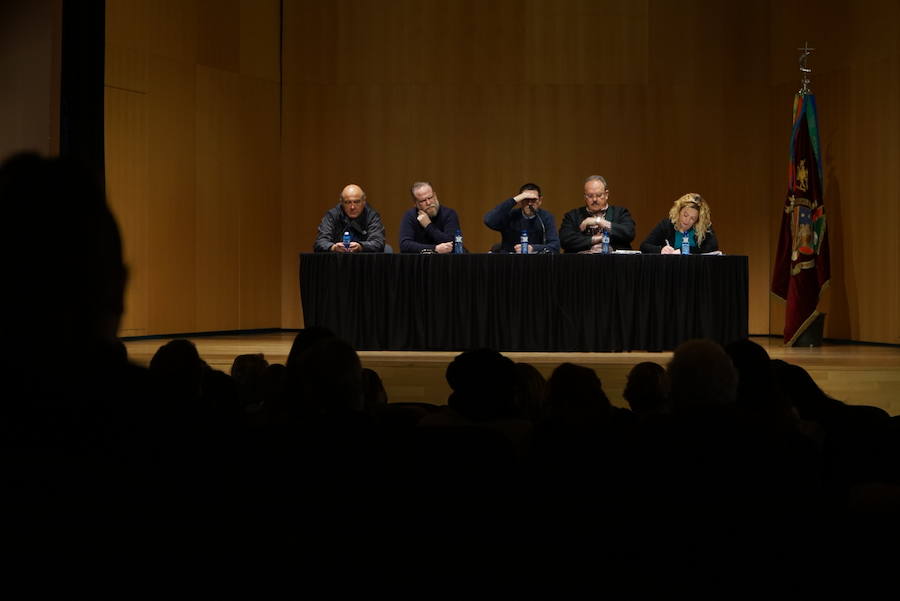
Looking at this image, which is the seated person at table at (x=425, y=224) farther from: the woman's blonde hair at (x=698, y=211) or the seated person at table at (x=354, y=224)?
the woman's blonde hair at (x=698, y=211)

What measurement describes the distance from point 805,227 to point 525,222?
2.32 metres

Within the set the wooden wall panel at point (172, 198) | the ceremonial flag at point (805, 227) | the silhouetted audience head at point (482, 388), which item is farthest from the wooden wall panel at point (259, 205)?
the silhouetted audience head at point (482, 388)

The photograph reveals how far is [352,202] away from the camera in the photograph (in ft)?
24.3

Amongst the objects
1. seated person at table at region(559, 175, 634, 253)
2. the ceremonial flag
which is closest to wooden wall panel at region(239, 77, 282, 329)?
seated person at table at region(559, 175, 634, 253)

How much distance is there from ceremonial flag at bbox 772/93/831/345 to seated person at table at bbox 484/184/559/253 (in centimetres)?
207

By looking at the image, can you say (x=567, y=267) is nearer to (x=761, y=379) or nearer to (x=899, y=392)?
(x=899, y=392)

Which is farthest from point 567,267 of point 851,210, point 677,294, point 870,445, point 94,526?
point 94,526

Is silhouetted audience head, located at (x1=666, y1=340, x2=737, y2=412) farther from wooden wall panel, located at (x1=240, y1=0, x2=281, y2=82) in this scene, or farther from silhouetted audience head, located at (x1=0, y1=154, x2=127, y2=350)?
wooden wall panel, located at (x1=240, y1=0, x2=281, y2=82)

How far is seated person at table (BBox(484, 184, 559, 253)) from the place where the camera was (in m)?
7.16

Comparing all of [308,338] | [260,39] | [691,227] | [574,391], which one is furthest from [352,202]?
[574,391]

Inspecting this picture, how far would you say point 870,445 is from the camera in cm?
218

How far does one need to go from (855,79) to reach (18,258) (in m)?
8.85

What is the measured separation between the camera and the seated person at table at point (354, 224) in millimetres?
7332

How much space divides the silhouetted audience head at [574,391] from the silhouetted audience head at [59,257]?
6.42ft
